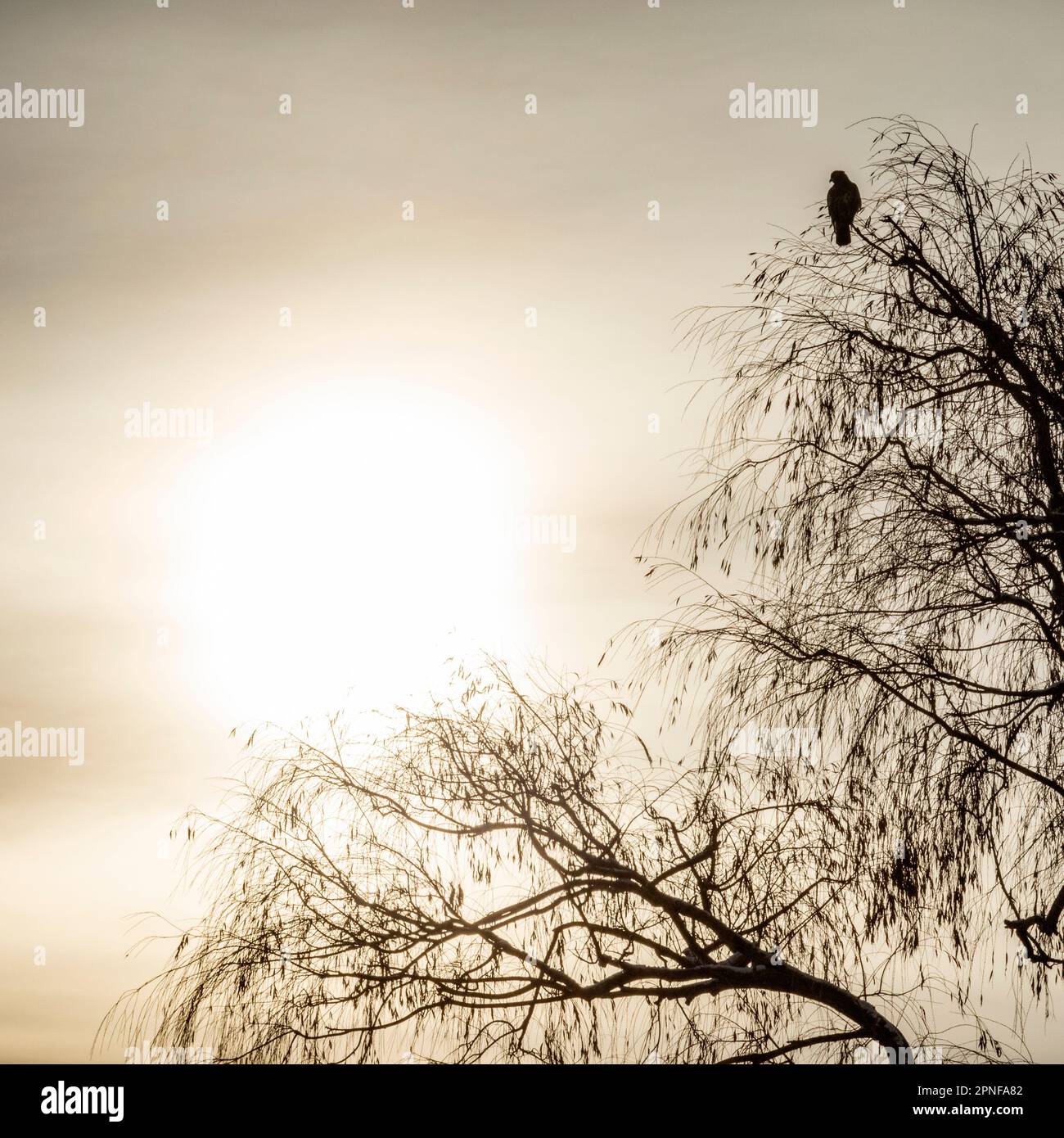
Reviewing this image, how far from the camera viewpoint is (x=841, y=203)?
5902mm

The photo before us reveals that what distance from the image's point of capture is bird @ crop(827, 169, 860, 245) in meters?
5.82

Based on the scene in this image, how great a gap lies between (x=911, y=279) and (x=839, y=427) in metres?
0.75

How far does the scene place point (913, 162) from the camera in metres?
5.73

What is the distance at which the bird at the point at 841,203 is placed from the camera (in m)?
5.82

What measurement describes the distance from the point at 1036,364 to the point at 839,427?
0.87 meters

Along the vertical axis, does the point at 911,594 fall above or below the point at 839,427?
below
